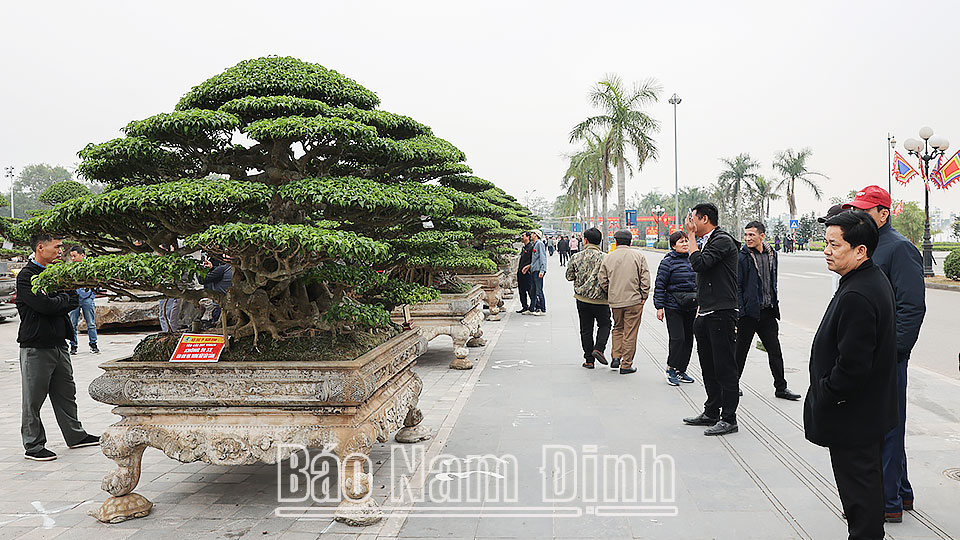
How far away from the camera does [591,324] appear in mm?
7629

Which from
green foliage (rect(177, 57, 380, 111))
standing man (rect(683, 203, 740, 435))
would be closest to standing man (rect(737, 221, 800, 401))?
standing man (rect(683, 203, 740, 435))

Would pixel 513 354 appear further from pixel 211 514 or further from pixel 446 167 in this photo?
pixel 211 514

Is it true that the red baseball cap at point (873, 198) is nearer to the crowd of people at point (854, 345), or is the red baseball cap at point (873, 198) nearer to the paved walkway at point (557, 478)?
the crowd of people at point (854, 345)

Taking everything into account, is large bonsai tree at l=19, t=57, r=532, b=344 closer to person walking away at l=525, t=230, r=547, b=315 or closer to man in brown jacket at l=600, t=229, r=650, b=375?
man in brown jacket at l=600, t=229, r=650, b=375

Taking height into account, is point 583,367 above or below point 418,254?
below

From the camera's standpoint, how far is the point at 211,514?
3465mm

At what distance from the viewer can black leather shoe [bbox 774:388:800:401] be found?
580 cm

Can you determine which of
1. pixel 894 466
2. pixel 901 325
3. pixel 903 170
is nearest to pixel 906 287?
pixel 901 325

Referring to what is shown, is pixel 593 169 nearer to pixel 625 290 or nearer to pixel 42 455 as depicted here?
pixel 625 290

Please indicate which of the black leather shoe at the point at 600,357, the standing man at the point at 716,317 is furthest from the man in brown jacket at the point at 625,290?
the standing man at the point at 716,317

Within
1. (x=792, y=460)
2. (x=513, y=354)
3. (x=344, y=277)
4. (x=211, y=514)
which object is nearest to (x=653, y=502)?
(x=792, y=460)

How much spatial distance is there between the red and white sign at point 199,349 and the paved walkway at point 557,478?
0.85 m

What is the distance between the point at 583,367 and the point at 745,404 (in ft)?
7.09

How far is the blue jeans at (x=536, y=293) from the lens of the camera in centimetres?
1319
